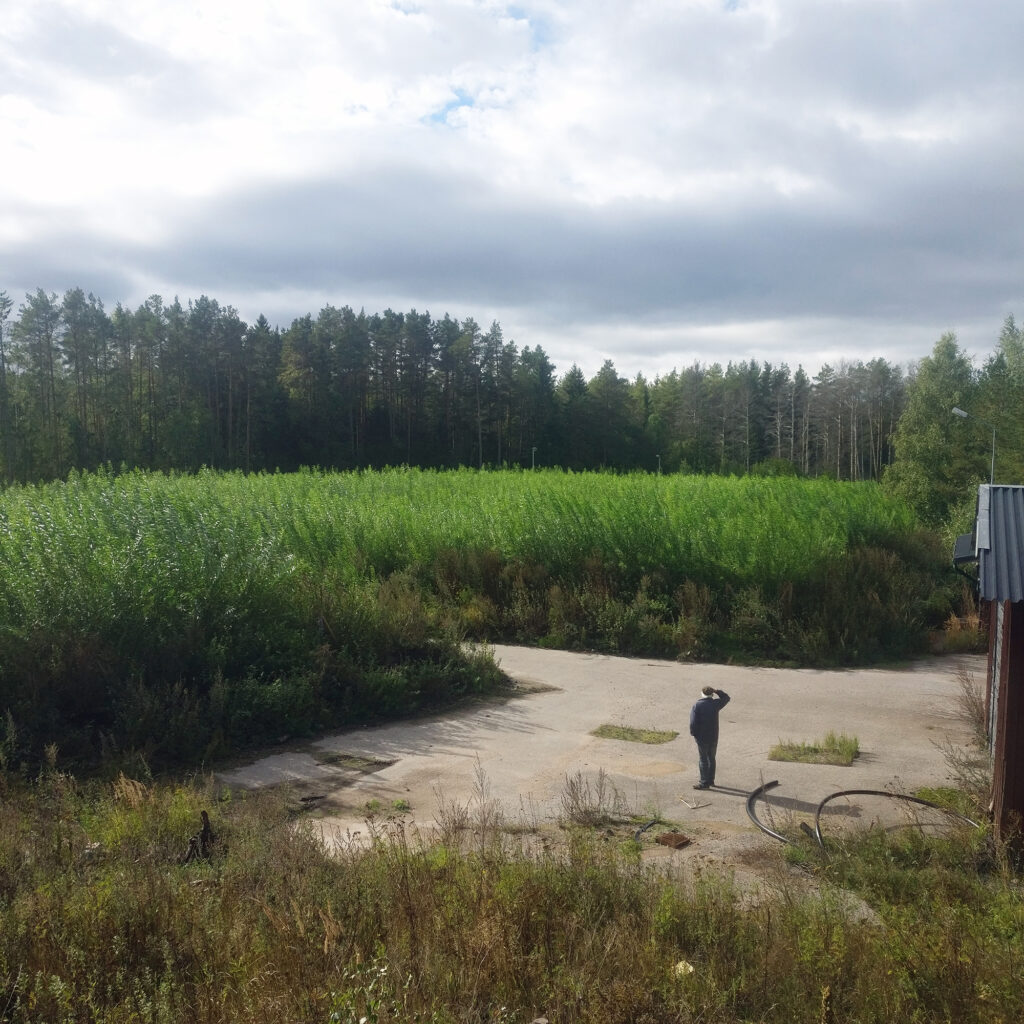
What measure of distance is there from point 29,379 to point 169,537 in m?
45.9

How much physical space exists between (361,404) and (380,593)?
4932 centimetres

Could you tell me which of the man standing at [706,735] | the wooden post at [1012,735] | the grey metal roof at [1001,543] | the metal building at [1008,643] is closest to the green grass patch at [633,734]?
the man standing at [706,735]

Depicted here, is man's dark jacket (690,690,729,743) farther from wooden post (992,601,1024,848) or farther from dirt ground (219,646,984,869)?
wooden post (992,601,1024,848)

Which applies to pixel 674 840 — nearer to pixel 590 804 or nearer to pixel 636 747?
pixel 590 804

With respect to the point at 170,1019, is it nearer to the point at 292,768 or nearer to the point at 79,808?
the point at 79,808

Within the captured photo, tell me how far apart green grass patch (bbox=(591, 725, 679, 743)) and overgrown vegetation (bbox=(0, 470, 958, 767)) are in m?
2.23

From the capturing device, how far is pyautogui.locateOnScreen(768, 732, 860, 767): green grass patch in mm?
8883

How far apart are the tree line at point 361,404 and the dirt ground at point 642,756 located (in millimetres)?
37562

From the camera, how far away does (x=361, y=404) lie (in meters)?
62.1

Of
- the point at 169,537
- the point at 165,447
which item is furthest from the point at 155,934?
the point at 165,447

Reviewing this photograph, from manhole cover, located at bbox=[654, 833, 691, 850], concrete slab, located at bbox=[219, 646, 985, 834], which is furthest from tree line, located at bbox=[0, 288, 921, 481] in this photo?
manhole cover, located at bbox=[654, 833, 691, 850]

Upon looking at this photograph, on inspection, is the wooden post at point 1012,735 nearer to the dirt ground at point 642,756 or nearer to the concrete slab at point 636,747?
the dirt ground at point 642,756

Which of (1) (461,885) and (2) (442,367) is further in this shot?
(2) (442,367)

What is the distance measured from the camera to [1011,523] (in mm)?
6598
